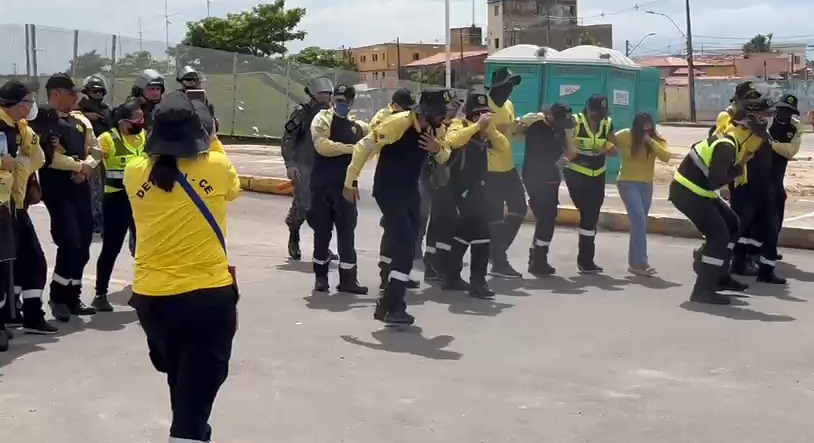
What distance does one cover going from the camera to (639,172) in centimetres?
1021

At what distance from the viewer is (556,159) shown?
403 inches

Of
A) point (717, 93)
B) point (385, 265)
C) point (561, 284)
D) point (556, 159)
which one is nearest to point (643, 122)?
point (556, 159)

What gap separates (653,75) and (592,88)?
1.64 m

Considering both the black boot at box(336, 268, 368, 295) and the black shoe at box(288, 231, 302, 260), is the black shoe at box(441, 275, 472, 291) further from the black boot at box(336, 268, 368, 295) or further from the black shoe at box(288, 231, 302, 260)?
the black shoe at box(288, 231, 302, 260)

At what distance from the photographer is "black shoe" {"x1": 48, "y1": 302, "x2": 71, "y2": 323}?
7965mm

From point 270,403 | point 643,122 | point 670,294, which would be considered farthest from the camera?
point 643,122

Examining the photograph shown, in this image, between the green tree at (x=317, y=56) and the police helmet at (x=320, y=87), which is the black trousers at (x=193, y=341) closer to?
the police helmet at (x=320, y=87)

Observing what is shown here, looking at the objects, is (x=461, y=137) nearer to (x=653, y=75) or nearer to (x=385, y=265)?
(x=385, y=265)

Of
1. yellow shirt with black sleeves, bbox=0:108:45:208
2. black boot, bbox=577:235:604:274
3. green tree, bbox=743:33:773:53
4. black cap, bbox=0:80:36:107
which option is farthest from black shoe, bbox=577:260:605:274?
green tree, bbox=743:33:773:53

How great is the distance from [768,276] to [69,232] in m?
6.25

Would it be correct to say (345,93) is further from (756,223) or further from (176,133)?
(176,133)

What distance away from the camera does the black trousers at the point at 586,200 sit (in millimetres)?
10289

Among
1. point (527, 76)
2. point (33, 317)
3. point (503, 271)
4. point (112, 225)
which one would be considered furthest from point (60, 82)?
point (527, 76)

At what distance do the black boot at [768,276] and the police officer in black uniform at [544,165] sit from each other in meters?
1.94
